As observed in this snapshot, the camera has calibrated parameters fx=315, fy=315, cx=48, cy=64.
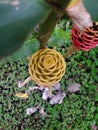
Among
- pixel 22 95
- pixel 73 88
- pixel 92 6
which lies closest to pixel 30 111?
pixel 22 95

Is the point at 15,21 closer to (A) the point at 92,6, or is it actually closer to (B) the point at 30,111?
(A) the point at 92,6

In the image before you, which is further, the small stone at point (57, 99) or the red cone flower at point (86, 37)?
the small stone at point (57, 99)

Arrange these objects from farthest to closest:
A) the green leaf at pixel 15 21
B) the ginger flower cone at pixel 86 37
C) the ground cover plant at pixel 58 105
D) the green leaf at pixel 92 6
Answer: the ground cover plant at pixel 58 105 < the ginger flower cone at pixel 86 37 < the green leaf at pixel 92 6 < the green leaf at pixel 15 21

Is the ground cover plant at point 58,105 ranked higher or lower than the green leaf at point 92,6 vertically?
lower

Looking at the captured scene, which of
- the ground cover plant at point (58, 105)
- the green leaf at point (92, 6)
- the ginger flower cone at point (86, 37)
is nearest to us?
the green leaf at point (92, 6)

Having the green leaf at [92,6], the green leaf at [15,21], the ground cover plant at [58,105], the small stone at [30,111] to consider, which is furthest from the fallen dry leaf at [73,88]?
the green leaf at [15,21]

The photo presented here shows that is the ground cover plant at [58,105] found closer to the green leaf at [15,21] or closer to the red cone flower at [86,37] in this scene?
the red cone flower at [86,37]

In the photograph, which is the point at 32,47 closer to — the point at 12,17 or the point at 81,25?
the point at 81,25

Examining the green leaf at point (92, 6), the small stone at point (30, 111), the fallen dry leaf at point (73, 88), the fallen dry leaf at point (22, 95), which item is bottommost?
the small stone at point (30, 111)
